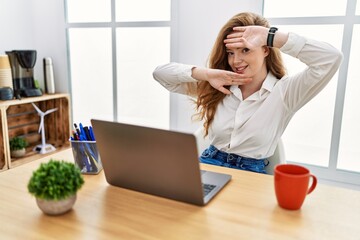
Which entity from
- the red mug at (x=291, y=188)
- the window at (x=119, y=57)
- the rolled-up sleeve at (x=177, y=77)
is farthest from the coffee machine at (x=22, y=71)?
the red mug at (x=291, y=188)

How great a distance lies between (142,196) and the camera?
90 cm

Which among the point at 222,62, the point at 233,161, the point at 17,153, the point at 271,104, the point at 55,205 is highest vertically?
the point at 222,62

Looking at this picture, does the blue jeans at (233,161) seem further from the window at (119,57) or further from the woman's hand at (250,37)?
the window at (119,57)

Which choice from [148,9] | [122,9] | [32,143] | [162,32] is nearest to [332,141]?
[162,32]

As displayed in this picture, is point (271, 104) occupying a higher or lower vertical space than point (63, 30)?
lower

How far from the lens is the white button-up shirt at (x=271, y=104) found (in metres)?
1.31

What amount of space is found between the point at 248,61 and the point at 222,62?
171mm

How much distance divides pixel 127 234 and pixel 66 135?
2576 mm

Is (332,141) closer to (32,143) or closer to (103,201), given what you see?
(103,201)

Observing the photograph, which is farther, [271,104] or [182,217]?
[271,104]

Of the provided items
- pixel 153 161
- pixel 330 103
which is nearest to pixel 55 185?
pixel 153 161

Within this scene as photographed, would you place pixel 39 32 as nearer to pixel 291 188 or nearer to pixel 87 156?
pixel 87 156

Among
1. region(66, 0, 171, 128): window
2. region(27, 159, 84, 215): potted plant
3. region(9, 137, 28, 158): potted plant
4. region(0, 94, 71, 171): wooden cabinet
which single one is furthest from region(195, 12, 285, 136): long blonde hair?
region(9, 137, 28, 158): potted plant

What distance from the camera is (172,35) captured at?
244cm
